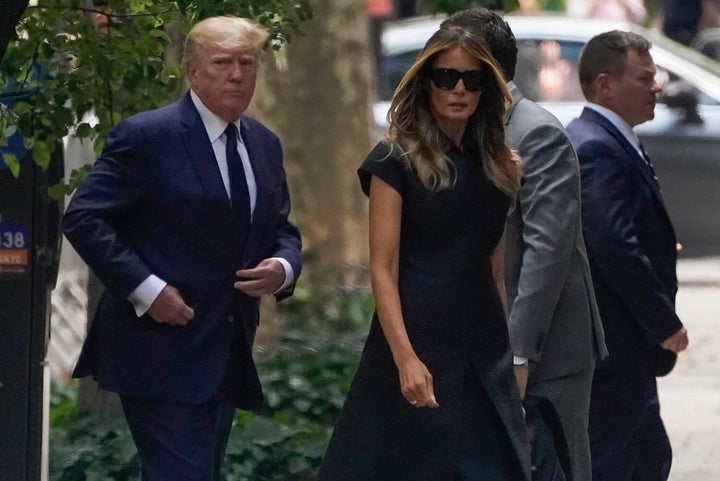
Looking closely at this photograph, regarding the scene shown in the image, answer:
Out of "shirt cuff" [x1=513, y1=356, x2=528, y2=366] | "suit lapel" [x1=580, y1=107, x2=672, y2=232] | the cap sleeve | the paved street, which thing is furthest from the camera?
the paved street

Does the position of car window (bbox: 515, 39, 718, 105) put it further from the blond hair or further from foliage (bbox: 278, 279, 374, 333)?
the blond hair

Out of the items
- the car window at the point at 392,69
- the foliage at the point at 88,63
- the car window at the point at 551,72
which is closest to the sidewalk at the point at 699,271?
the car window at the point at 551,72

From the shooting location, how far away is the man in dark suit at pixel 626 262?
233 inches

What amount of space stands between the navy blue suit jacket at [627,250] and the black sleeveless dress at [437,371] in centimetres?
107

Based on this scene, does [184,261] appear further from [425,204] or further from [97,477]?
[97,477]

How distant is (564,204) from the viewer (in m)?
5.38

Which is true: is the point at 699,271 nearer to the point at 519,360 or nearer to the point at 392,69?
the point at 392,69

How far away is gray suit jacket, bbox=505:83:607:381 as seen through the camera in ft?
17.5

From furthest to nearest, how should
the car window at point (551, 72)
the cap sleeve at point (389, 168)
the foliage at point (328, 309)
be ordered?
the car window at point (551, 72) → the foliage at point (328, 309) → the cap sleeve at point (389, 168)

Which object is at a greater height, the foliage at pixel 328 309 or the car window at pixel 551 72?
the car window at pixel 551 72

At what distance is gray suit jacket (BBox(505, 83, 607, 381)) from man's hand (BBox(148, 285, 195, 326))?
92 cm

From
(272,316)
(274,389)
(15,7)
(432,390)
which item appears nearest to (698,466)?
(274,389)

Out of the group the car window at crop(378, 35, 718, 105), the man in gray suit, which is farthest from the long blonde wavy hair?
the car window at crop(378, 35, 718, 105)

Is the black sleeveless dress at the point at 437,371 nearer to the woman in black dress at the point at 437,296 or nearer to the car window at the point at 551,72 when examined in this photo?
the woman in black dress at the point at 437,296
